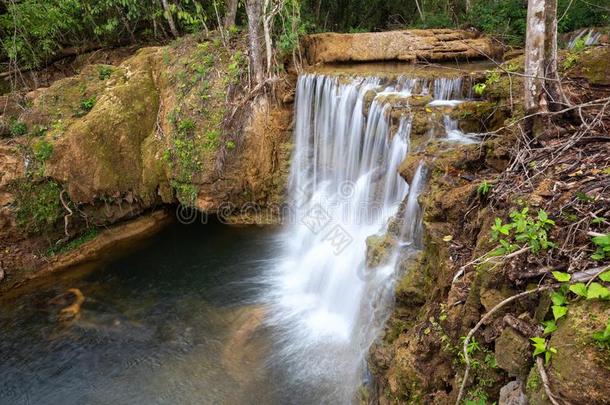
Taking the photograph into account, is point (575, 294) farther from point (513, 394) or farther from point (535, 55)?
point (535, 55)

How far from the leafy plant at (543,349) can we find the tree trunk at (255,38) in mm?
7266

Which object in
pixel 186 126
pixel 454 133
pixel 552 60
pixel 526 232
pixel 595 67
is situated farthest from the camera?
pixel 186 126

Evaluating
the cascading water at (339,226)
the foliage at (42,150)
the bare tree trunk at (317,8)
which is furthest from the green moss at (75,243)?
the bare tree trunk at (317,8)

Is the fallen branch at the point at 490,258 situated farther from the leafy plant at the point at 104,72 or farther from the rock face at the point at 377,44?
the leafy plant at the point at 104,72

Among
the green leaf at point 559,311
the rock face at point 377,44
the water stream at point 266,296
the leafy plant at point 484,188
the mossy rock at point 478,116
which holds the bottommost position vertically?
the water stream at point 266,296

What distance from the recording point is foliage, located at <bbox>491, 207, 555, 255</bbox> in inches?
98.3

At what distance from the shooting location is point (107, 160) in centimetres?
805

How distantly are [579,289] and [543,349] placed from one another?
0.37 meters

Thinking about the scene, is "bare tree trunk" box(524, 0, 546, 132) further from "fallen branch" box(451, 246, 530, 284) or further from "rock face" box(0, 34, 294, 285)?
"rock face" box(0, 34, 294, 285)

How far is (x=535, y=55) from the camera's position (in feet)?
12.7

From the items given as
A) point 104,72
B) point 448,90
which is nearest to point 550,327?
point 448,90

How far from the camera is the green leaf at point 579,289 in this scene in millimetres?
2002

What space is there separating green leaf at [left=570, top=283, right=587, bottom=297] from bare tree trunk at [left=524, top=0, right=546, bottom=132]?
7.99 feet

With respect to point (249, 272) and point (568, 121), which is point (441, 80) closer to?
point (568, 121)
